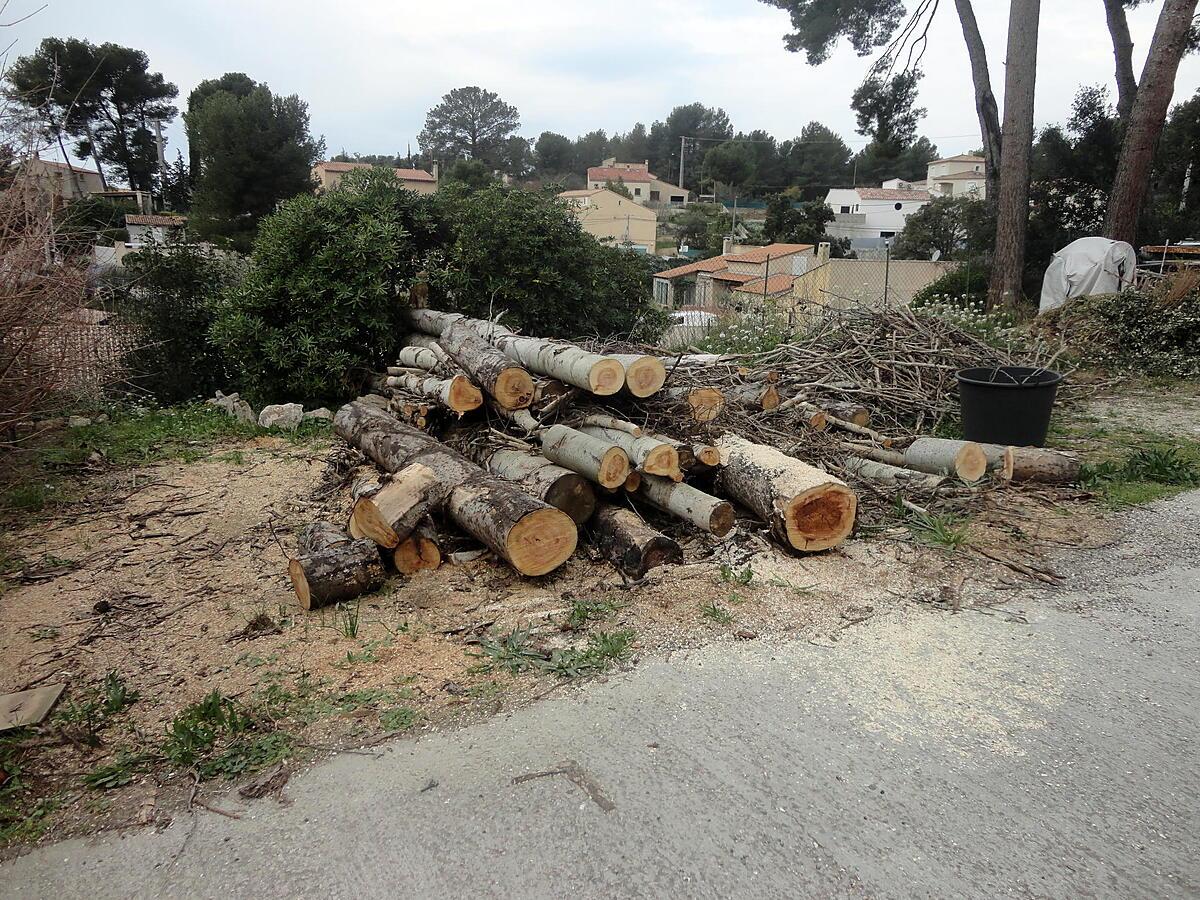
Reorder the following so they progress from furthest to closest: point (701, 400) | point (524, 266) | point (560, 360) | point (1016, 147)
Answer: point (1016, 147), point (524, 266), point (701, 400), point (560, 360)

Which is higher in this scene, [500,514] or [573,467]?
[573,467]

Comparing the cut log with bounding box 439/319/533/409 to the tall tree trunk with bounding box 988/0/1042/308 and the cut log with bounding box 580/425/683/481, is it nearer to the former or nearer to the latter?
the cut log with bounding box 580/425/683/481

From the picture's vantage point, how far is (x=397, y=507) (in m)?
4.58

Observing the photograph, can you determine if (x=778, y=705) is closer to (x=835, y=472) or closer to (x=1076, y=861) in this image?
(x=1076, y=861)

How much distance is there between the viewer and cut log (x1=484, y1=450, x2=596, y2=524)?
4734mm

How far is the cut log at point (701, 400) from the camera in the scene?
19.4 ft

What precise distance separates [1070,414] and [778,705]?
284 inches

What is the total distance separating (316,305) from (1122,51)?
19189 millimetres

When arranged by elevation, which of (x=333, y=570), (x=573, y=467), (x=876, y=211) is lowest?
(x=333, y=570)

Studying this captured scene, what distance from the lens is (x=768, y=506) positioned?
4.82 m

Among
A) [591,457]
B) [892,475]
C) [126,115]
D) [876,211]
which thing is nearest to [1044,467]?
[892,475]

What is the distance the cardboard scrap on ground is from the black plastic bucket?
6.38m

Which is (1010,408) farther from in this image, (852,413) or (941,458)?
(852,413)

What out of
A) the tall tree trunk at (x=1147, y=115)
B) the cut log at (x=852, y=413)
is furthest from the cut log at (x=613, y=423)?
the tall tree trunk at (x=1147, y=115)
